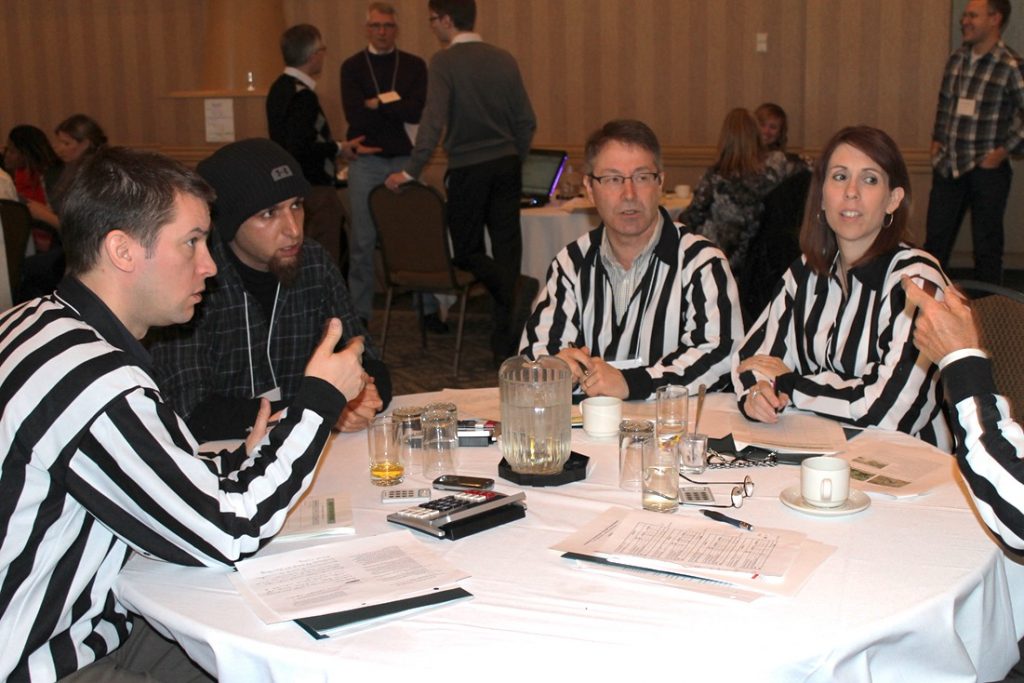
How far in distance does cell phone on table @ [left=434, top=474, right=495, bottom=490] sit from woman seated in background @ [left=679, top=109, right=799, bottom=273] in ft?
12.2

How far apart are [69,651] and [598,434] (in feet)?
3.58

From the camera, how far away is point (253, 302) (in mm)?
2656

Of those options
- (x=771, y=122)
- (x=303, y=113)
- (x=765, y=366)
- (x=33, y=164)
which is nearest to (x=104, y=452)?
(x=765, y=366)

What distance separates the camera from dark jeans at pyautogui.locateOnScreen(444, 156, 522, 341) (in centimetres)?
558

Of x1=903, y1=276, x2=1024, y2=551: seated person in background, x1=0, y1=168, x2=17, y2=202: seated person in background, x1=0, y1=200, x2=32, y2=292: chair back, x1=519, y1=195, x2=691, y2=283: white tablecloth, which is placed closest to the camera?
x1=903, y1=276, x2=1024, y2=551: seated person in background

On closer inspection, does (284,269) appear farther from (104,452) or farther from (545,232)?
(545,232)

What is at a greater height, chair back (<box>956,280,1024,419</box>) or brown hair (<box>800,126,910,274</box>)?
brown hair (<box>800,126,910,274</box>)

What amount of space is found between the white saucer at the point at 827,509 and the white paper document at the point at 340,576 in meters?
0.59

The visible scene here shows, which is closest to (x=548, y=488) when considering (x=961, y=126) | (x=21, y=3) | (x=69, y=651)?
(x=69, y=651)

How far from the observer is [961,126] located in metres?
6.30

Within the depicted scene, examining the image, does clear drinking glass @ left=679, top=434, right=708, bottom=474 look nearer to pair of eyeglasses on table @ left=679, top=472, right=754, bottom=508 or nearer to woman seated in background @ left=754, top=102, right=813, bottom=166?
pair of eyeglasses on table @ left=679, top=472, right=754, bottom=508

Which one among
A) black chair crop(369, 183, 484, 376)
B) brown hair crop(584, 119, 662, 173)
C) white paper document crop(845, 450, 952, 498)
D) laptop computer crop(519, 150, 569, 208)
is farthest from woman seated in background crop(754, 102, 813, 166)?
white paper document crop(845, 450, 952, 498)

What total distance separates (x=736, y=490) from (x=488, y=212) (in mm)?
3990

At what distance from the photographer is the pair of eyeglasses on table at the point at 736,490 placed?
1795mm
